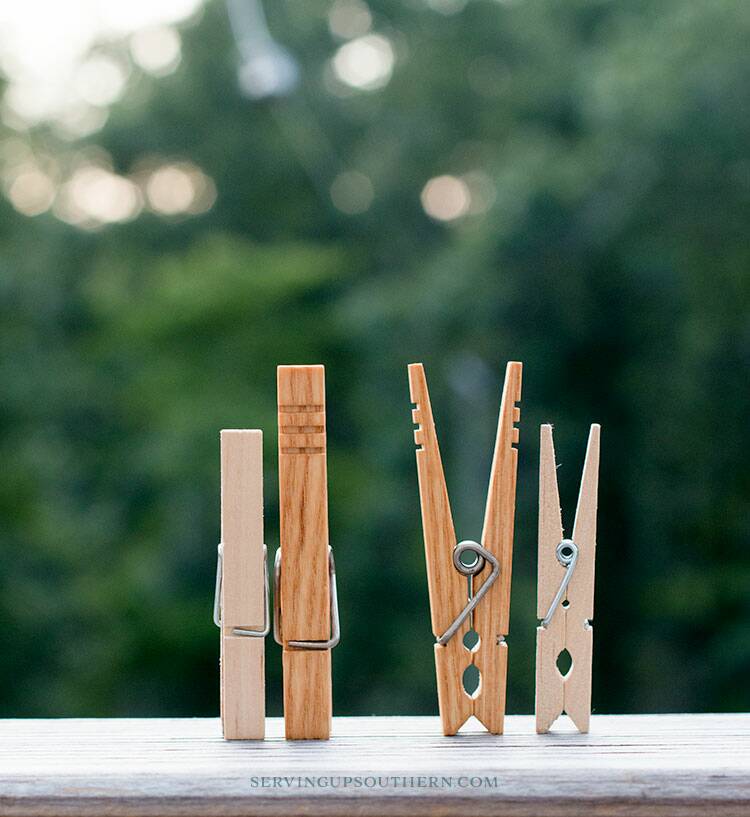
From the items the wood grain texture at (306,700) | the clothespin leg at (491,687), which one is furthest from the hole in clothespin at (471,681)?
the wood grain texture at (306,700)

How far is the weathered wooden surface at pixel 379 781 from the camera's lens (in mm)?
741

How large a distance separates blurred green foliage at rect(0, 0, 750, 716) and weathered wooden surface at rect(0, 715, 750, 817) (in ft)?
13.3

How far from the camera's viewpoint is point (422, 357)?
6.02 meters

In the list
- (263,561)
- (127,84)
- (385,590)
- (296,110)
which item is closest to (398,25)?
(296,110)

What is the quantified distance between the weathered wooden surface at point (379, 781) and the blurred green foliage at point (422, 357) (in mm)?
4054

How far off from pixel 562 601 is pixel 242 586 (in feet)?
0.90

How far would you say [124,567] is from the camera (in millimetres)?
6090

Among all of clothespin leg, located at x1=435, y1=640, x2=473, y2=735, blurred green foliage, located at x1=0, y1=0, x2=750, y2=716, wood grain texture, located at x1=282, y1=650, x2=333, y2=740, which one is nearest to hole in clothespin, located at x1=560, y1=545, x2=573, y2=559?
clothespin leg, located at x1=435, y1=640, x2=473, y2=735

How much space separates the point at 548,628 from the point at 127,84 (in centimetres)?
747

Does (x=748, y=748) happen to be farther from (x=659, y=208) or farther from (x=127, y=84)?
(x=127, y=84)

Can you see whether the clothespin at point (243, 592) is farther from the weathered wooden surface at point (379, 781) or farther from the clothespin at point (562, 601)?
the clothespin at point (562, 601)

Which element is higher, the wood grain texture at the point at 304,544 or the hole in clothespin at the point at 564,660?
the wood grain texture at the point at 304,544

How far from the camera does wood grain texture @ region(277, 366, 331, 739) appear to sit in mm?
880

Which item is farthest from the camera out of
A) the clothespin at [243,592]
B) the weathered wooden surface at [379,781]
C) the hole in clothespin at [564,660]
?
the hole in clothespin at [564,660]
